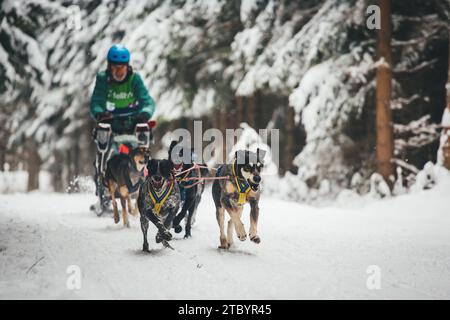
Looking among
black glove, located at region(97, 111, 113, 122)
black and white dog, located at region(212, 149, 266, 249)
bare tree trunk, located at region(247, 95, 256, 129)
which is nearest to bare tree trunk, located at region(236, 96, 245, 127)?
bare tree trunk, located at region(247, 95, 256, 129)

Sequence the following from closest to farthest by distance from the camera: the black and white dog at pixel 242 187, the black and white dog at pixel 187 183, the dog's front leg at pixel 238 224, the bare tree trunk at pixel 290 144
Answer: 1. the black and white dog at pixel 242 187
2. the dog's front leg at pixel 238 224
3. the black and white dog at pixel 187 183
4. the bare tree trunk at pixel 290 144

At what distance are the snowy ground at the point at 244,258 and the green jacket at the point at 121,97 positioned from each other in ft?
6.52

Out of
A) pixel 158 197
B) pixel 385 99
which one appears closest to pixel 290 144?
pixel 385 99

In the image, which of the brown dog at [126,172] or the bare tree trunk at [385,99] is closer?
the brown dog at [126,172]

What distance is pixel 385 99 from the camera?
11609mm

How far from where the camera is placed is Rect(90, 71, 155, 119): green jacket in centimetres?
874

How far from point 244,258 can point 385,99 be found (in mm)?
7107

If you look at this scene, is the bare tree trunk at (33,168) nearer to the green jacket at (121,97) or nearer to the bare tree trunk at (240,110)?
the bare tree trunk at (240,110)

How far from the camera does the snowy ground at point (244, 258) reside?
463cm

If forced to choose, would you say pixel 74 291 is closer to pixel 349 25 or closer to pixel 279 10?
pixel 349 25

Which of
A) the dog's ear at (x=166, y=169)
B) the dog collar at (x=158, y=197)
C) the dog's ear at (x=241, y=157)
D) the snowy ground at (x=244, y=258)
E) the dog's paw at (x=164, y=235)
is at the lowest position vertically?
the snowy ground at (x=244, y=258)

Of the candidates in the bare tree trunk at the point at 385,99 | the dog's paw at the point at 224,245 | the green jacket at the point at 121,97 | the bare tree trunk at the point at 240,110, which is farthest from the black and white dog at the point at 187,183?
the bare tree trunk at the point at 240,110

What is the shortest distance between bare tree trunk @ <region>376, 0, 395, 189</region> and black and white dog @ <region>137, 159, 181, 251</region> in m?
7.02
